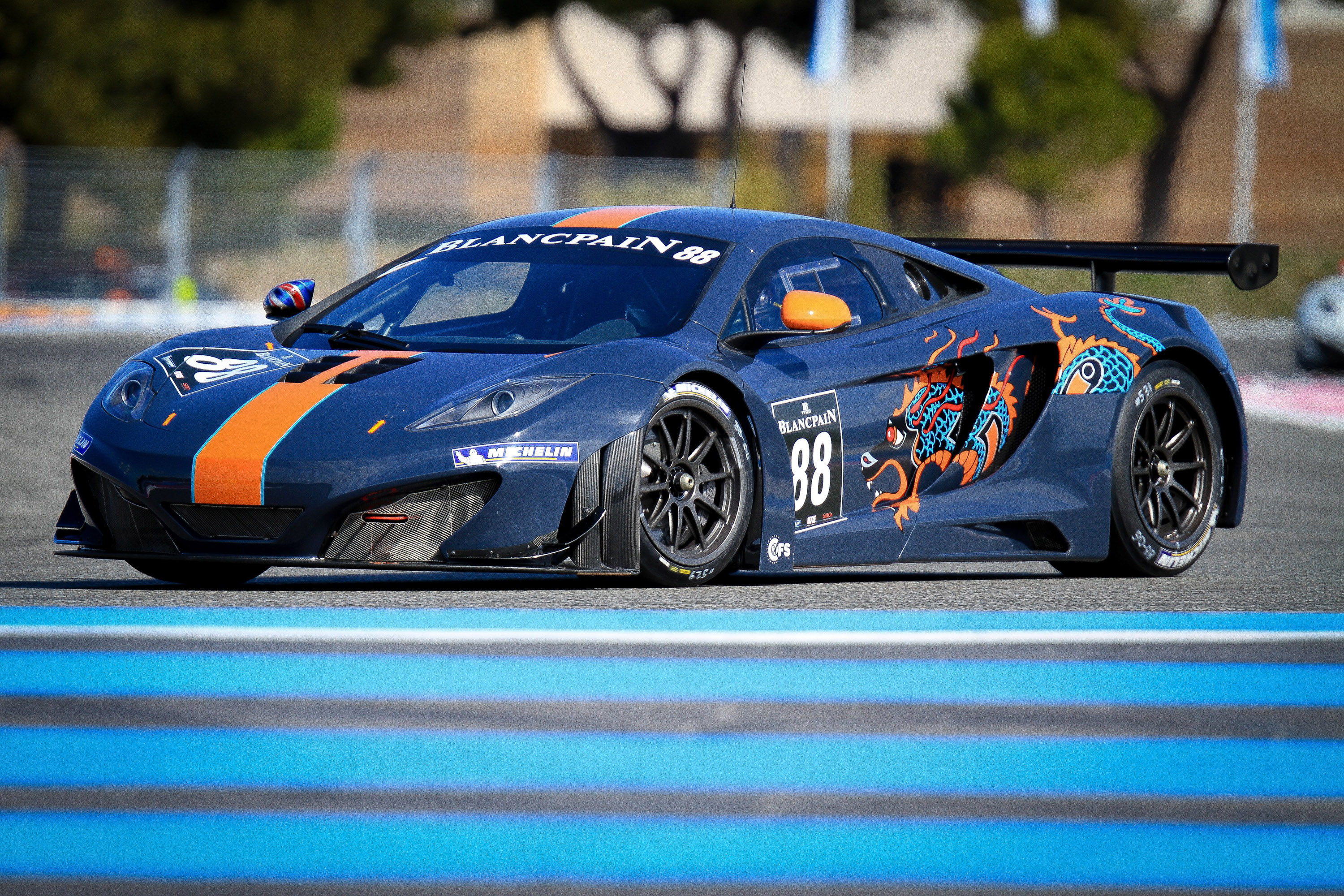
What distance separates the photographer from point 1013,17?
137 ft

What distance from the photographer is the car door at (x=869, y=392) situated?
6285 mm

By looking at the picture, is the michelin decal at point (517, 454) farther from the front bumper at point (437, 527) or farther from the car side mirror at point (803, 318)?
the car side mirror at point (803, 318)

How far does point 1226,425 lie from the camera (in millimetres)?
7594

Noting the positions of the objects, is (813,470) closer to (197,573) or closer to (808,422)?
(808,422)

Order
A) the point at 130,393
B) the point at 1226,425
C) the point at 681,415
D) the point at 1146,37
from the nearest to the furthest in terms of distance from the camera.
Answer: the point at 681,415 < the point at 130,393 < the point at 1226,425 < the point at 1146,37

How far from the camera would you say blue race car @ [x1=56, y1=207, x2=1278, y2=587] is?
5.67 metres

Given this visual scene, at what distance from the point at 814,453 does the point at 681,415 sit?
52cm

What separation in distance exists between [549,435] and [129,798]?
7.92 ft

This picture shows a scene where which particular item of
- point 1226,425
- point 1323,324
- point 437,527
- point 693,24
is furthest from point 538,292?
point 693,24

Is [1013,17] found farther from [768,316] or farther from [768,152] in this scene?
[768,316]

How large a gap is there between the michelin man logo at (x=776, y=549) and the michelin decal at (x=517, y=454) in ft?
2.50

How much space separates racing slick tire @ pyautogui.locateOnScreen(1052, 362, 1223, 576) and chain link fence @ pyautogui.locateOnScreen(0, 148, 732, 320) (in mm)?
22309

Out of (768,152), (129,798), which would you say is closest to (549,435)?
(129,798)

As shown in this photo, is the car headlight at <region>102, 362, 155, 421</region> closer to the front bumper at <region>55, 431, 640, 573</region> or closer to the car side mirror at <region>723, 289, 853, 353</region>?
the front bumper at <region>55, 431, 640, 573</region>
